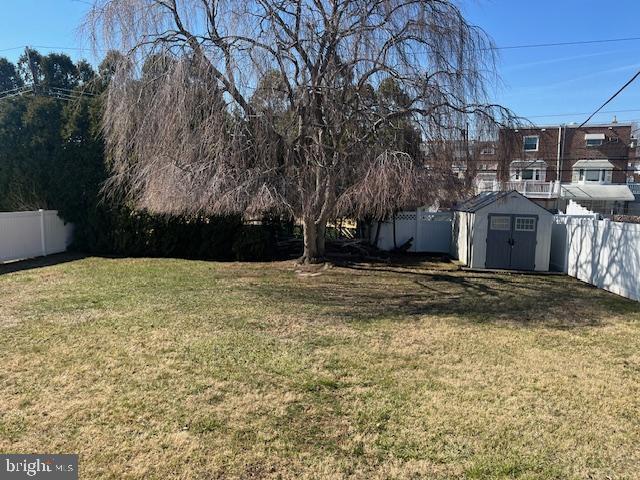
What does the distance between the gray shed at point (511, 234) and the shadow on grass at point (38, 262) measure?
1157 centimetres

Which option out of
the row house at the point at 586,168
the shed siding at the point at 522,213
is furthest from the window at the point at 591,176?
the shed siding at the point at 522,213

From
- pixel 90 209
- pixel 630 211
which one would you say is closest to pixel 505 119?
pixel 90 209

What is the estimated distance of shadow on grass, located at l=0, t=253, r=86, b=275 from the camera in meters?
10.8

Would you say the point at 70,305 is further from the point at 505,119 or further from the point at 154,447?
the point at 505,119

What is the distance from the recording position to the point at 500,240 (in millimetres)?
11477

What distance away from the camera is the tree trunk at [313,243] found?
1125 cm

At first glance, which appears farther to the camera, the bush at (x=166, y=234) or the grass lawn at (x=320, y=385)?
the bush at (x=166, y=234)

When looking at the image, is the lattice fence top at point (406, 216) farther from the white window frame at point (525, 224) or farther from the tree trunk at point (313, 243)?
the white window frame at point (525, 224)

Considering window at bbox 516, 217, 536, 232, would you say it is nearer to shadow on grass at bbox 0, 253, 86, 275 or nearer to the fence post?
shadow on grass at bbox 0, 253, 86, 275

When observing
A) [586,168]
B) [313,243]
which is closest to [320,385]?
[313,243]

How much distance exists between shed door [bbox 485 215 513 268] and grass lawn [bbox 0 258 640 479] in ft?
11.9

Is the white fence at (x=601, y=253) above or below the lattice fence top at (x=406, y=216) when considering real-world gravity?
below

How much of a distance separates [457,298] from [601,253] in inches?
155

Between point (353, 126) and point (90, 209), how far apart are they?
31.2 feet
